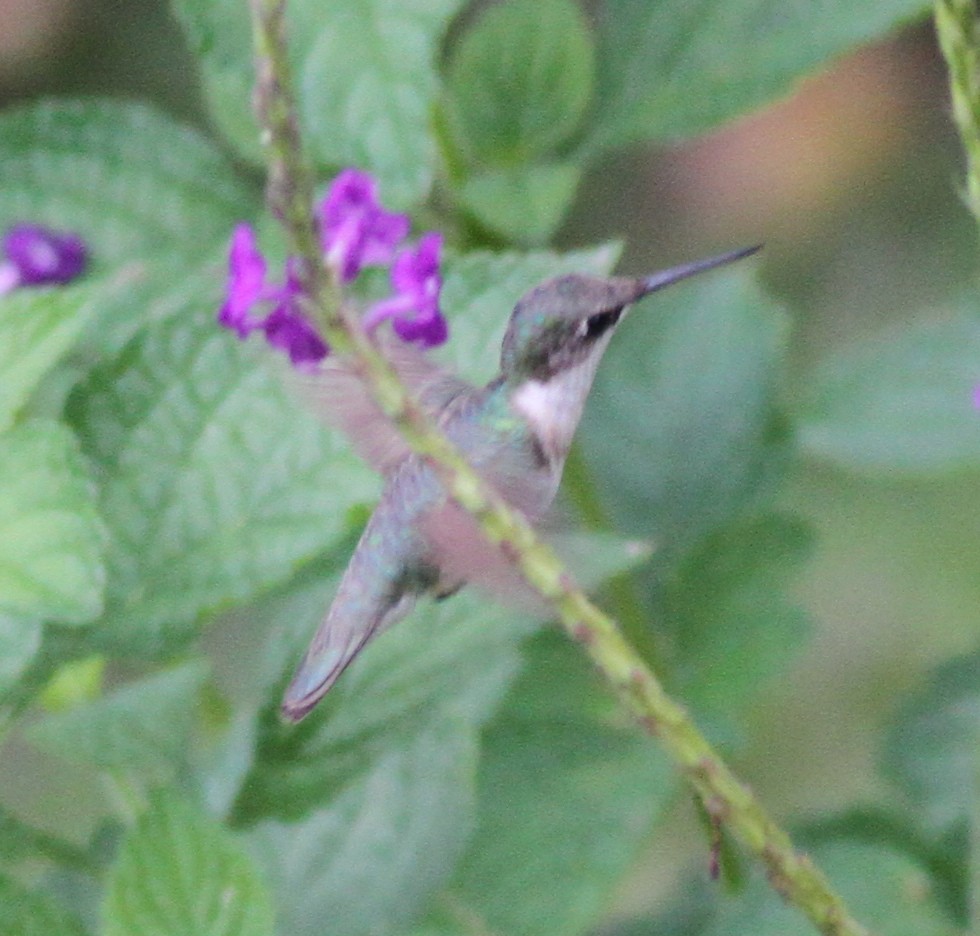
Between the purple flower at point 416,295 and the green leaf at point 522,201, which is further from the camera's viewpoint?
the green leaf at point 522,201

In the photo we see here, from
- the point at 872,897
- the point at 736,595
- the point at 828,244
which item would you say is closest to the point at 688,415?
the point at 736,595

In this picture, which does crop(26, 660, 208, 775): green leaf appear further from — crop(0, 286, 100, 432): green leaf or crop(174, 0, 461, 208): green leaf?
crop(174, 0, 461, 208): green leaf

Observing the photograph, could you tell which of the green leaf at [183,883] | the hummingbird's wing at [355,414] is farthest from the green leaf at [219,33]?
the green leaf at [183,883]

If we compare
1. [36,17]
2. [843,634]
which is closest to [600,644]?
[843,634]

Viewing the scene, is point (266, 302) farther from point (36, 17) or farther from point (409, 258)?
point (36, 17)

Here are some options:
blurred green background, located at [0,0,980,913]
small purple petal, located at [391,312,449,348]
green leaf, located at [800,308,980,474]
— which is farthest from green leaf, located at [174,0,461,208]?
blurred green background, located at [0,0,980,913]

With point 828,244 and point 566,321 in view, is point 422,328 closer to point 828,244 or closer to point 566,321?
point 566,321

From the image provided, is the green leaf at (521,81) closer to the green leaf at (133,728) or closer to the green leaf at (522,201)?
the green leaf at (522,201)
